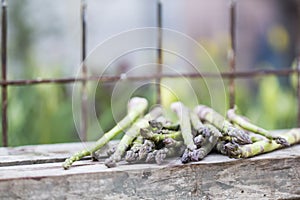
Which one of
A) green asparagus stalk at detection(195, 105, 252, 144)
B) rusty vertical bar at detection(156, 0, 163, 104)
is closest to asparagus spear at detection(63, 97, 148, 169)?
green asparagus stalk at detection(195, 105, 252, 144)

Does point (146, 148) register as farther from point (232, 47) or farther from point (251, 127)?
point (232, 47)

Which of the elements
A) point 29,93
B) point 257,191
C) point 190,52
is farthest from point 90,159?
point 190,52

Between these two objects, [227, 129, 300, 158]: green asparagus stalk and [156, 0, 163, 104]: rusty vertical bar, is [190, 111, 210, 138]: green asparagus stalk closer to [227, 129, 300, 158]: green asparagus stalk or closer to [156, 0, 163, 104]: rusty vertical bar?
[227, 129, 300, 158]: green asparagus stalk

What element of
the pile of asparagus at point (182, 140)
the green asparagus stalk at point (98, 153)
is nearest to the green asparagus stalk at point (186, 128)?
the pile of asparagus at point (182, 140)

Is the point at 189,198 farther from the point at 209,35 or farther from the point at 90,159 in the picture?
the point at 209,35

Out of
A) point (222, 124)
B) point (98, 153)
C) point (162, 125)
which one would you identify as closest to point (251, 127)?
point (222, 124)

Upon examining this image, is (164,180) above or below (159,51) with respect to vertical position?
below

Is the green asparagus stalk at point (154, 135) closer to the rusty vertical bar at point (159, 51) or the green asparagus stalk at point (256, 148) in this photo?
the green asparagus stalk at point (256, 148)
